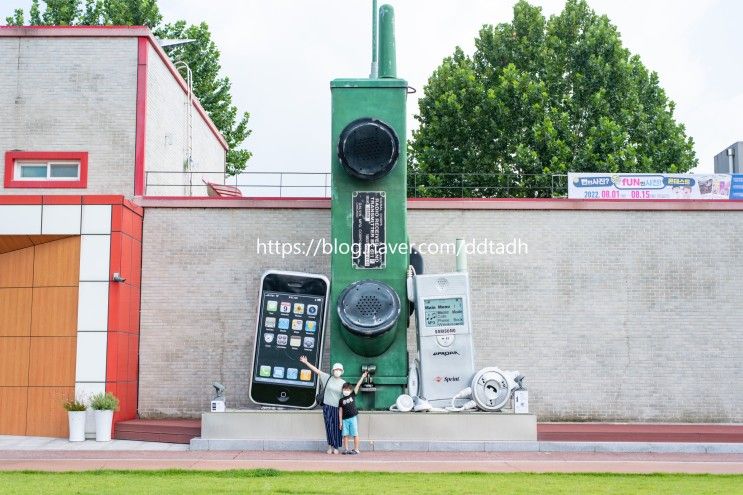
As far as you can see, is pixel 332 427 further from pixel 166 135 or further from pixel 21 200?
pixel 166 135

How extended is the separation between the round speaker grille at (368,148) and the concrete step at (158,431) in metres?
6.18

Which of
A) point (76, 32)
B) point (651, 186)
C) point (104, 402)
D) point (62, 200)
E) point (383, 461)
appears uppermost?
point (76, 32)

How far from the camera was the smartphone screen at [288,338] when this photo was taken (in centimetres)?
2094

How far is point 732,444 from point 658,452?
60.7 inches

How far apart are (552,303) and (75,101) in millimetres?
12073

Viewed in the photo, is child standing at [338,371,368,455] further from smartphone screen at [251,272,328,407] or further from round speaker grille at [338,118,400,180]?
round speaker grille at [338,118,400,180]

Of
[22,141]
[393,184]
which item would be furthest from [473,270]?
[22,141]

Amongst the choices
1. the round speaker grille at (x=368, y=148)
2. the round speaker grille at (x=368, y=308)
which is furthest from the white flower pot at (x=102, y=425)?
the round speaker grille at (x=368, y=148)

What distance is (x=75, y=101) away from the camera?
→ 2333cm

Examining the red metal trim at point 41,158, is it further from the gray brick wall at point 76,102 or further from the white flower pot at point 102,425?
the white flower pot at point 102,425

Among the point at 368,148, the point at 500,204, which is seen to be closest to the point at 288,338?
the point at 368,148

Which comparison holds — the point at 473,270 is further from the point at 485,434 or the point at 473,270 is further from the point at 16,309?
the point at 16,309

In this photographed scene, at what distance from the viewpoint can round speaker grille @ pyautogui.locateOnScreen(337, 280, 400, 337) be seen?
19.8 m

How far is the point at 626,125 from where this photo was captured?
40875 mm
